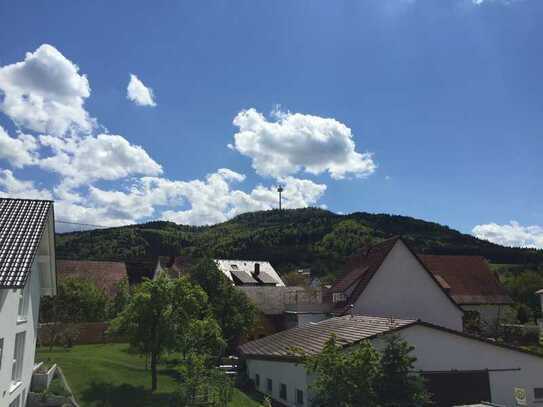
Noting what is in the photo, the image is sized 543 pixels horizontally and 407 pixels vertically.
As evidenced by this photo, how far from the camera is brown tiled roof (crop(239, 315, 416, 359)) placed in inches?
809

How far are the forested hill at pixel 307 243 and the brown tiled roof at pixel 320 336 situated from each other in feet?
302

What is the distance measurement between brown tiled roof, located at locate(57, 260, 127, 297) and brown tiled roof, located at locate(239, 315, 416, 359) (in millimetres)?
37751

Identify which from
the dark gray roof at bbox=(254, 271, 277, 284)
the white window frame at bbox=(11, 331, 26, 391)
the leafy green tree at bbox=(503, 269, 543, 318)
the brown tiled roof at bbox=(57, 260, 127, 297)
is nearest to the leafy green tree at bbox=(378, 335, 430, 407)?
the white window frame at bbox=(11, 331, 26, 391)

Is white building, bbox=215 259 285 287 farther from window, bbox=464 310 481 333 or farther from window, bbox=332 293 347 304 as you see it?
window, bbox=464 310 481 333

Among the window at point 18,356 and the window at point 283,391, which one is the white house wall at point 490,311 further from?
the window at point 18,356

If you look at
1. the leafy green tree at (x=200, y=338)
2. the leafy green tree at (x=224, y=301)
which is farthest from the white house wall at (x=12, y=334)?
the leafy green tree at (x=224, y=301)

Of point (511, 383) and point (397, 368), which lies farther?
point (511, 383)

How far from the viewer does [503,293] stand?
50.4m

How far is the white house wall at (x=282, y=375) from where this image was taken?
20.7 metres

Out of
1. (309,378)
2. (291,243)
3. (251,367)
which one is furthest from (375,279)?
(291,243)

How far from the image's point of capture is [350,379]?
515 inches

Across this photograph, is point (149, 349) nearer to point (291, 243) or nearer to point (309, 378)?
point (309, 378)

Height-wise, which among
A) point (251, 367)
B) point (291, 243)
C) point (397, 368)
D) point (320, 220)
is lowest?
point (251, 367)

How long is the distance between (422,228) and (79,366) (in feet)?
451
